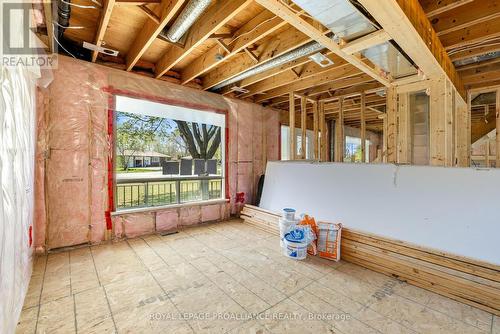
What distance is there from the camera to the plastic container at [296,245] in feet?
9.23

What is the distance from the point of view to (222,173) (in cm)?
482

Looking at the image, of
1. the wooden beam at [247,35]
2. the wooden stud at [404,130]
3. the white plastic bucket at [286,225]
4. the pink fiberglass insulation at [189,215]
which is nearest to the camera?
the wooden beam at [247,35]

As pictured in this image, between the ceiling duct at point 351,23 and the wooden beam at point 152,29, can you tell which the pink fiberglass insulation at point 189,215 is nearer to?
the wooden beam at point 152,29

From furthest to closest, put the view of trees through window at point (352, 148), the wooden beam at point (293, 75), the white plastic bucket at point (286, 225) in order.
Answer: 1. the view of trees through window at point (352, 148)
2. the wooden beam at point (293, 75)
3. the white plastic bucket at point (286, 225)

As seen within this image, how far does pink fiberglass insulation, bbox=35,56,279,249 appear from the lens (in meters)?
2.91

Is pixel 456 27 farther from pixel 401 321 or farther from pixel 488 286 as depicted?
pixel 401 321

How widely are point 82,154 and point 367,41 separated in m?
3.78

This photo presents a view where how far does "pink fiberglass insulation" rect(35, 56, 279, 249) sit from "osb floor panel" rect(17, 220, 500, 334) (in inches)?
16.2

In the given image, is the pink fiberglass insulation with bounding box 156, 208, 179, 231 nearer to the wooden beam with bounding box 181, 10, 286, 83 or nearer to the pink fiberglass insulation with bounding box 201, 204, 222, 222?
the pink fiberglass insulation with bounding box 201, 204, 222, 222

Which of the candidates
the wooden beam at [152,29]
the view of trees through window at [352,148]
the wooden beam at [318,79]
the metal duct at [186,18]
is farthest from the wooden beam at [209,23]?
the view of trees through window at [352,148]

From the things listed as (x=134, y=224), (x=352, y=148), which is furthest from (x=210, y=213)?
(x=352, y=148)

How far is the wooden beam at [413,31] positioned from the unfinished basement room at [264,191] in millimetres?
21

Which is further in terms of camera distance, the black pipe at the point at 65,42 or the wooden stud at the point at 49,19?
the black pipe at the point at 65,42

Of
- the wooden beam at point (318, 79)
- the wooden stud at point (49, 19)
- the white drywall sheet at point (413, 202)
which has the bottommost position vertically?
the white drywall sheet at point (413, 202)
